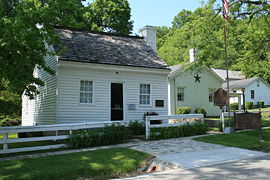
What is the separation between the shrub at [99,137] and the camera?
9.85 meters

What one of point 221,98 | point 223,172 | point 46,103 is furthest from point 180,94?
point 223,172

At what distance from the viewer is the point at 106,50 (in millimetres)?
15227

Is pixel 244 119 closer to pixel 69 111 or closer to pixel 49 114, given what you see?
pixel 69 111

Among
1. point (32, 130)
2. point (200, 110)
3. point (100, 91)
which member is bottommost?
point (32, 130)

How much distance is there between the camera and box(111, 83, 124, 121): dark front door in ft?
47.1

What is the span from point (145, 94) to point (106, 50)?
361 cm

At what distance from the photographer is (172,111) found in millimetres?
24547

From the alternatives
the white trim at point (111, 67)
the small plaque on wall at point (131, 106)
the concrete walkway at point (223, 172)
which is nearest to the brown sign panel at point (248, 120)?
the concrete walkway at point (223, 172)

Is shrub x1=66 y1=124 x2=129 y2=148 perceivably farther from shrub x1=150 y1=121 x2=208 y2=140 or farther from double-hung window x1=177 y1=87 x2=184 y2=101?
double-hung window x1=177 y1=87 x2=184 y2=101

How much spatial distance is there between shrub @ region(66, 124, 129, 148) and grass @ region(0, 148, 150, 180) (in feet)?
6.86

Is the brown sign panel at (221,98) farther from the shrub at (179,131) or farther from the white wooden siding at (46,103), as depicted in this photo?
the white wooden siding at (46,103)

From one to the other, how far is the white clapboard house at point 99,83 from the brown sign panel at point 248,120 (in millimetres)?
4965

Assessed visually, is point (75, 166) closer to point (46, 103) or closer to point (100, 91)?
point (100, 91)

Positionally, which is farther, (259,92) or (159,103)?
(259,92)
